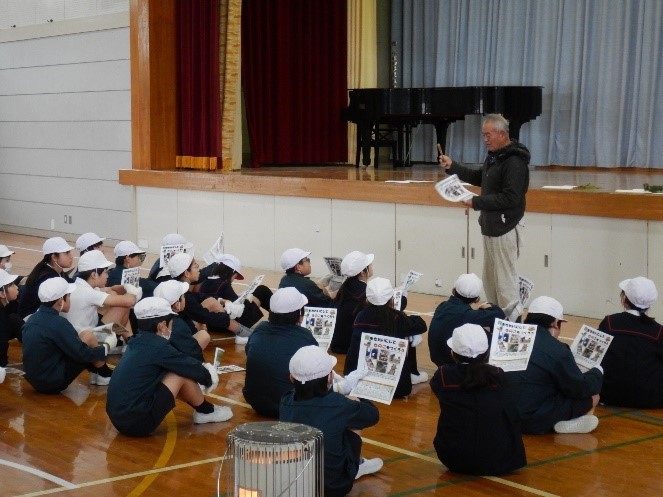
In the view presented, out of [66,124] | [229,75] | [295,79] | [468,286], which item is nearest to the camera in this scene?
[468,286]

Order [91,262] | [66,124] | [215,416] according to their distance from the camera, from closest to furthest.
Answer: [215,416] < [91,262] < [66,124]

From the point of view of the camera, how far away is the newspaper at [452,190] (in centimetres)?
856

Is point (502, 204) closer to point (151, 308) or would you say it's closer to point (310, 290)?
point (310, 290)

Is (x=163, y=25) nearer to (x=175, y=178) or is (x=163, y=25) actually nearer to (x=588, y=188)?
(x=175, y=178)

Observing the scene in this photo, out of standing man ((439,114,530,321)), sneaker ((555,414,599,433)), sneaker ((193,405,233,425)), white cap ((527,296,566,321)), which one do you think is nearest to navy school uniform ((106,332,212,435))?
sneaker ((193,405,233,425))

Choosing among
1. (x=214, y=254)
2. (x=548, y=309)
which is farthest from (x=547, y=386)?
(x=214, y=254)

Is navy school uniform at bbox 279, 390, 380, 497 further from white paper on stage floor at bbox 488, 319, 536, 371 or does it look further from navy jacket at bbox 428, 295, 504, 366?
navy jacket at bbox 428, 295, 504, 366

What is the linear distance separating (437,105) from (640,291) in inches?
369

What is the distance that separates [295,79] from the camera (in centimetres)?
1811

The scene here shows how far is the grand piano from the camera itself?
15.8 m

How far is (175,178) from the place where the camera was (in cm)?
1501

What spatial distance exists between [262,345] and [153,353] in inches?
29.1

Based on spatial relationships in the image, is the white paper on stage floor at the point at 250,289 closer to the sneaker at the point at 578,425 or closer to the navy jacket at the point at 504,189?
the navy jacket at the point at 504,189

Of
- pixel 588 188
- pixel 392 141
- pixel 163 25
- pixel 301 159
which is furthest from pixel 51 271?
pixel 301 159
